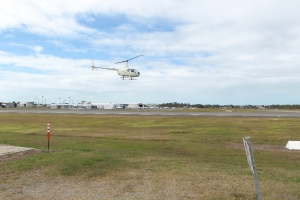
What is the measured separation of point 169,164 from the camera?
10.2 meters

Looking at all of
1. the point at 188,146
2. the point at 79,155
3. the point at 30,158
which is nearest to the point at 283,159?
the point at 188,146

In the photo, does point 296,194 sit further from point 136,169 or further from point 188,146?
point 188,146

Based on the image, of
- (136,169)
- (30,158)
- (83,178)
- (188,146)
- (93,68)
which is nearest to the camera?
(83,178)

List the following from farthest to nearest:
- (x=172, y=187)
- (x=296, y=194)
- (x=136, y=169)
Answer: (x=136, y=169) < (x=172, y=187) < (x=296, y=194)

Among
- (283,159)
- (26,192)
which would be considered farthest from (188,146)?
(26,192)

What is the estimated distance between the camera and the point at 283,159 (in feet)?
44.5

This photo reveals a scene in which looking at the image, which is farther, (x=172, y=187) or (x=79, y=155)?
(x=79, y=155)

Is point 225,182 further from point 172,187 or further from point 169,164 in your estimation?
point 169,164

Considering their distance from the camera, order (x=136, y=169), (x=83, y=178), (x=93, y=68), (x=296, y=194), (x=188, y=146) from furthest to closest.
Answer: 1. (x=93, y=68)
2. (x=188, y=146)
3. (x=136, y=169)
4. (x=83, y=178)
5. (x=296, y=194)

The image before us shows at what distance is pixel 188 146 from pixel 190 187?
1042cm

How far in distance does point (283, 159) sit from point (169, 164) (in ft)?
21.3

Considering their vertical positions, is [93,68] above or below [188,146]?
above

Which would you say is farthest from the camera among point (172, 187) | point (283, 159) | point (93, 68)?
point (93, 68)

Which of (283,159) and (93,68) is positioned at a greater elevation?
(93,68)
